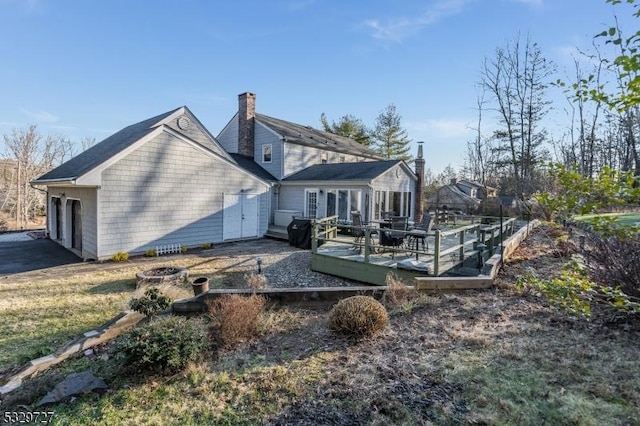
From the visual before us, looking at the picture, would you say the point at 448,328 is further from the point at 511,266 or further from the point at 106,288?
the point at 106,288

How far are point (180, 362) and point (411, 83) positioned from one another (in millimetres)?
15334

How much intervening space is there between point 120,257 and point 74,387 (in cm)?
848

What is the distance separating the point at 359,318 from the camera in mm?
4035

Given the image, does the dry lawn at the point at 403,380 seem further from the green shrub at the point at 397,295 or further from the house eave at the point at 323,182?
the house eave at the point at 323,182

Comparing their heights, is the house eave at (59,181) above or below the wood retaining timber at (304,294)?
above

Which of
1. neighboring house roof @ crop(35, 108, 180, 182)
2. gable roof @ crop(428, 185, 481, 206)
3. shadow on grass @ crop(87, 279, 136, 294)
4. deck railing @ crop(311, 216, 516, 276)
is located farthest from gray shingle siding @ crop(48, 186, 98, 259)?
gable roof @ crop(428, 185, 481, 206)

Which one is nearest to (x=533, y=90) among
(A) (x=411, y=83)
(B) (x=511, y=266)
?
(A) (x=411, y=83)

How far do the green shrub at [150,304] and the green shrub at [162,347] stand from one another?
1.42 m

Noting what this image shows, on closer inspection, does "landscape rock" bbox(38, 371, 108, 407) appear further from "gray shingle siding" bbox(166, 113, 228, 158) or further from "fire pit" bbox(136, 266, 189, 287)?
"gray shingle siding" bbox(166, 113, 228, 158)

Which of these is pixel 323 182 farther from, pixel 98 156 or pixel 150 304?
pixel 150 304

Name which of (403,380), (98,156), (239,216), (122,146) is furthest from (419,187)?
(403,380)

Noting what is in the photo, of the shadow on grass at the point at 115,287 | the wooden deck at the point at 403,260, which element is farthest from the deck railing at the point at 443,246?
the shadow on grass at the point at 115,287

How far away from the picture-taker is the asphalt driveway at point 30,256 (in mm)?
9766

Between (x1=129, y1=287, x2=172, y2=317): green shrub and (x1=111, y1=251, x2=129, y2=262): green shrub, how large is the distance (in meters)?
6.35
